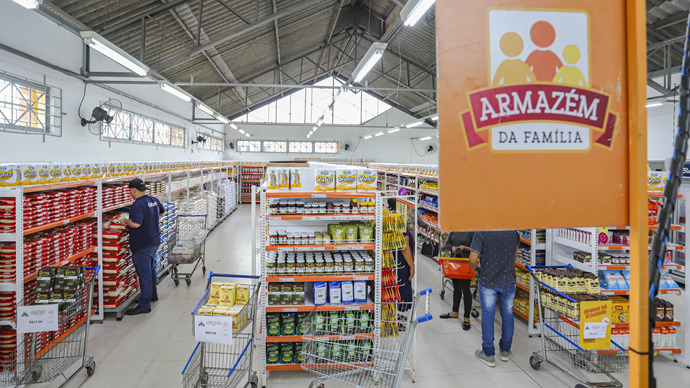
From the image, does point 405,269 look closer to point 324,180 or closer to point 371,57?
point 324,180

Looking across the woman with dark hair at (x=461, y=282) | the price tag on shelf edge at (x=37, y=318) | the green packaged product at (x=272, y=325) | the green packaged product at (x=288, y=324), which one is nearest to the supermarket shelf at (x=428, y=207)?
the woman with dark hair at (x=461, y=282)

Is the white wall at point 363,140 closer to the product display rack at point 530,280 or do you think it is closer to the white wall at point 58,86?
the white wall at point 58,86

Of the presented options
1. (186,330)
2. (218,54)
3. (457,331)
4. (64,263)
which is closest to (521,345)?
(457,331)

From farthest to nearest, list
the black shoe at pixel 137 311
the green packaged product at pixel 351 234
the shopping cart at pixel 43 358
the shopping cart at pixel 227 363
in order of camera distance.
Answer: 1. the black shoe at pixel 137 311
2. the green packaged product at pixel 351 234
3. the shopping cart at pixel 43 358
4. the shopping cart at pixel 227 363

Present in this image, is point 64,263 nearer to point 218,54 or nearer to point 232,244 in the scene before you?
point 232,244

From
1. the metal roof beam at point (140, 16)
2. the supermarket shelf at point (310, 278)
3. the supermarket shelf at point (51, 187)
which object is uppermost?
the metal roof beam at point (140, 16)

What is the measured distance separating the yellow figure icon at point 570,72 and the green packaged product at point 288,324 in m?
3.58

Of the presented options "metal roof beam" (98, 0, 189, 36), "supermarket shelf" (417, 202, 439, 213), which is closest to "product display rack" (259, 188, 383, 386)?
"supermarket shelf" (417, 202, 439, 213)

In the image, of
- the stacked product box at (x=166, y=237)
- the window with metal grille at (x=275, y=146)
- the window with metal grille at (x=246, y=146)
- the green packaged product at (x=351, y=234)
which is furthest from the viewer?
the window with metal grille at (x=246, y=146)

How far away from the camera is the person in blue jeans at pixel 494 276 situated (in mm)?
4105

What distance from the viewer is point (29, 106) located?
6.57 meters

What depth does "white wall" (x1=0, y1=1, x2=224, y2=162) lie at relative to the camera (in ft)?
19.7

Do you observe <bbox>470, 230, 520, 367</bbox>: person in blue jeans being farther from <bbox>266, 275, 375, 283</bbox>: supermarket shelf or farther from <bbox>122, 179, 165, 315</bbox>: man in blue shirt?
<bbox>122, 179, 165, 315</bbox>: man in blue shirt

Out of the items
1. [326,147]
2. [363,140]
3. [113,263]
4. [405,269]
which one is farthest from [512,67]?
[326,147]
